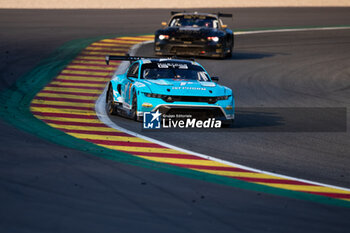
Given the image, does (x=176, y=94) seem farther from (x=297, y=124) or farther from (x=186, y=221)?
(x=186, y=221)

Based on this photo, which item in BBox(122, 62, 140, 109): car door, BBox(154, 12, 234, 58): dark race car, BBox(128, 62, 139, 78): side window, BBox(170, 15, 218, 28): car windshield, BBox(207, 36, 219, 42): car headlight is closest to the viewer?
BBox(122, 62, 140, 109): car door

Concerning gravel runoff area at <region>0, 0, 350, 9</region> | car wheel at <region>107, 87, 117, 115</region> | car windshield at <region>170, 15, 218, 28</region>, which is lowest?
gravel runoff area at <region>0, 0, 350, 9</region>

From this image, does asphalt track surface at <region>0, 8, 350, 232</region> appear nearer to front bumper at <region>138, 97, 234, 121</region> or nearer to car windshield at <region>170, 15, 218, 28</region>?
front bumper at <region>138, 97, 234, 121</region>

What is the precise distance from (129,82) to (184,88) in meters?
1.58

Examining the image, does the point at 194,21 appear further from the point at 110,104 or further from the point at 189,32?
the point at 110,104

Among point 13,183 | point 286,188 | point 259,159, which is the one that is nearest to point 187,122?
point 259,159

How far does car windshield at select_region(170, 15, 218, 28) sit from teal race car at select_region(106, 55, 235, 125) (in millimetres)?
10310

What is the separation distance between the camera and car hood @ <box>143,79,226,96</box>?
536 inches

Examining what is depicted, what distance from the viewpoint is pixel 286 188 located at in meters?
9.60

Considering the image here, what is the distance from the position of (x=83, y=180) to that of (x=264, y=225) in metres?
2.60

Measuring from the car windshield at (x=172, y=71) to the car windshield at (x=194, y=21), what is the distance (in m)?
10.1

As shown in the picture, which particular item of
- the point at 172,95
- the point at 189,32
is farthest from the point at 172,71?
the point at 189,32

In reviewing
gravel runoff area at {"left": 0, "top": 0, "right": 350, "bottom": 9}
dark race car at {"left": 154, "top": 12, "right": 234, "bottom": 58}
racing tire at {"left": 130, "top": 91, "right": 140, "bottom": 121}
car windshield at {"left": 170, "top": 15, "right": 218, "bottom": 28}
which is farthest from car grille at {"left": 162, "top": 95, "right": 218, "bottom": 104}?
gravel runoff area at {"left": 0, "top": 0, "right": 350, "bottom": 9}

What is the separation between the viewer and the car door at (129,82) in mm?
14566
